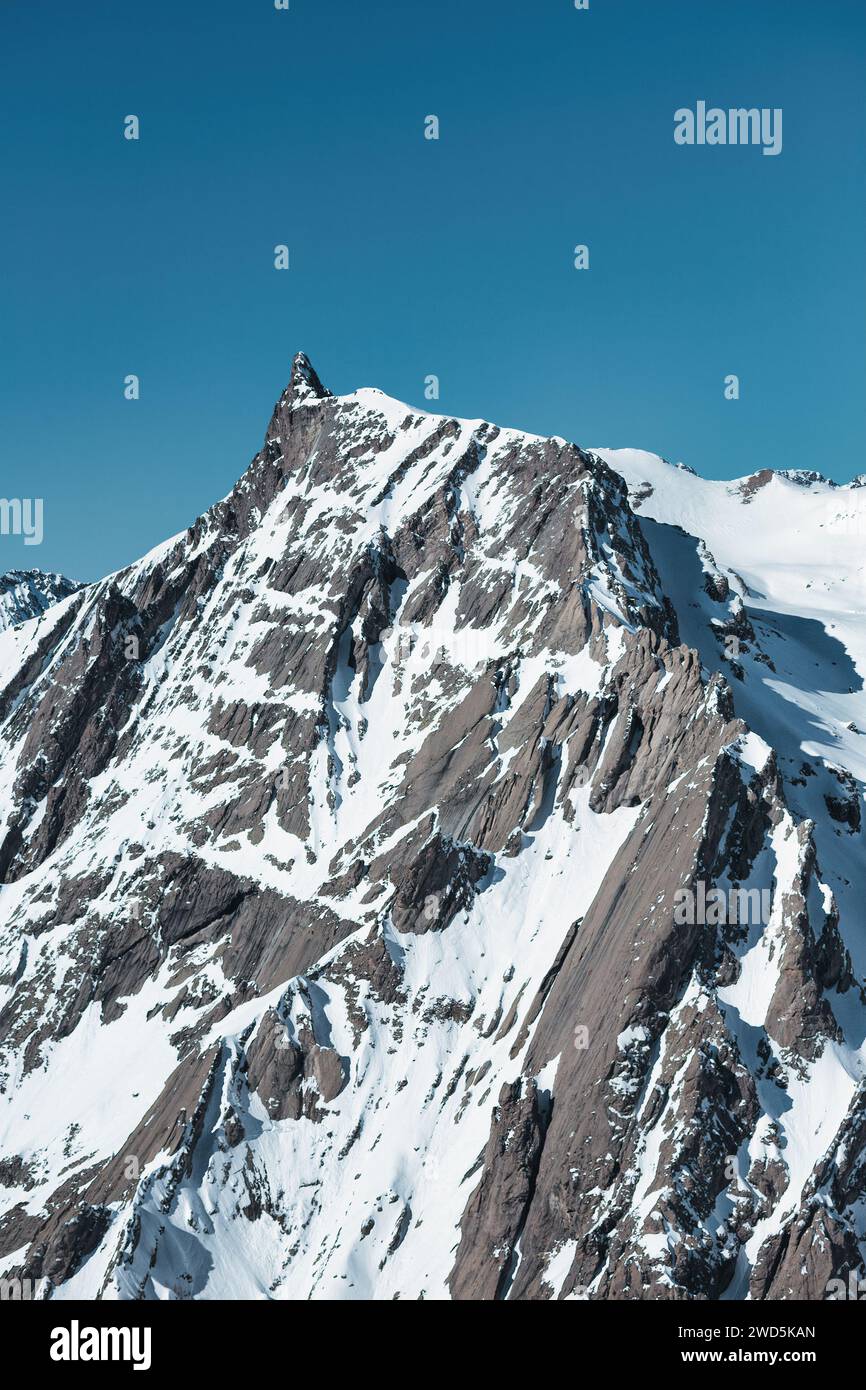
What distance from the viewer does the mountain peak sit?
188 m

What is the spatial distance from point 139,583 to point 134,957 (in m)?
63.5

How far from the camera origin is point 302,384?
620ft

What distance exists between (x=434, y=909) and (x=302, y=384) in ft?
327

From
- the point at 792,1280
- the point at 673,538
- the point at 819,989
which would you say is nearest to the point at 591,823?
the point at 819,989

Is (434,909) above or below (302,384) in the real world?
below

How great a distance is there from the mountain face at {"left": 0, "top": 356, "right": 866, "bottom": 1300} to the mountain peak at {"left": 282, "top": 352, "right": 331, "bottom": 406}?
26.1 ft

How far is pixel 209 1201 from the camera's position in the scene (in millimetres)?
103062

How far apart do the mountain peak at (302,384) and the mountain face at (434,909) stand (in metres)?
7.95

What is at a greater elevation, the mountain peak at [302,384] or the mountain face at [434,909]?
the mountain peak at [302,384]

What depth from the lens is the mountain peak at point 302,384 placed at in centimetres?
18750

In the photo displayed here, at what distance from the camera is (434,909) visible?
114312 millimetres

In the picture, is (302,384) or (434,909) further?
(302,384)

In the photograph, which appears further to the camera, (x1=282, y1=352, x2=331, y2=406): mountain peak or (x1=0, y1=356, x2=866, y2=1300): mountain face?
(x1=282, y1=352, x2=331, y2=406): mountain peak
